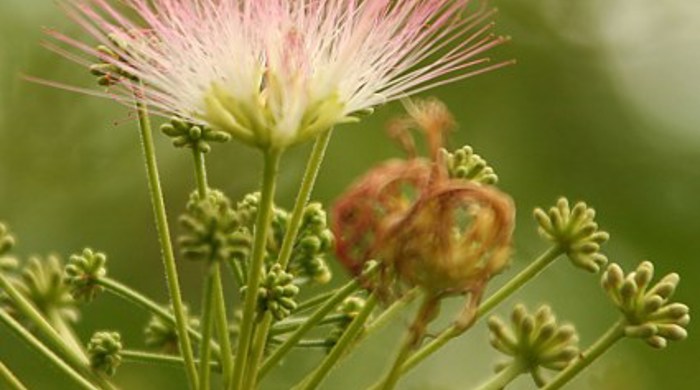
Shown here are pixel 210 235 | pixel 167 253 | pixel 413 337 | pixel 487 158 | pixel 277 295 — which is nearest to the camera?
pixel 210 235

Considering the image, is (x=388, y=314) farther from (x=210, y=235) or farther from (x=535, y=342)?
(x=210, y=235)

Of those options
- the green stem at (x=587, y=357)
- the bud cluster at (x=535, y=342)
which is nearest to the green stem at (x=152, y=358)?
the bud cluster at (x=535, y=342)

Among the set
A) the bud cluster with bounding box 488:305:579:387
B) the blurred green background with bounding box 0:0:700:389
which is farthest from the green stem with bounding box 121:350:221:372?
the blurred green background with bounding box 0:0:700:389

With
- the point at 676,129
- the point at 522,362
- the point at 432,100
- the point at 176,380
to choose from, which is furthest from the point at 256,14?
the point at 676,129

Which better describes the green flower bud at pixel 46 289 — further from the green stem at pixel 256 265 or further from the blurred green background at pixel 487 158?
the blurred green background at pixel 487 158

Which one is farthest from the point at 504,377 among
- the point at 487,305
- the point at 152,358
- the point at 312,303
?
the point at 152,358

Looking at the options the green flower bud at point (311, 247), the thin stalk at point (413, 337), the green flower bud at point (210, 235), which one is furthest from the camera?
the green flower bud at point (311, 247)

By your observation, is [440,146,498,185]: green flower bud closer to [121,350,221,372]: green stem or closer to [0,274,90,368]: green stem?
[121,350,221,372]: green stem

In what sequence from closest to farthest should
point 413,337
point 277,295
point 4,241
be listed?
point 413,337 < point 277,295 < point 4,241
